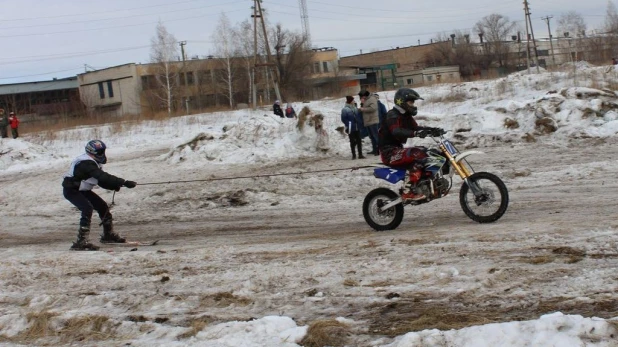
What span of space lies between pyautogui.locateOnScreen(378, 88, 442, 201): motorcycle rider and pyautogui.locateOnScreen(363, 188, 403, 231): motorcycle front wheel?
20 centimetres

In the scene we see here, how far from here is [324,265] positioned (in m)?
7.08

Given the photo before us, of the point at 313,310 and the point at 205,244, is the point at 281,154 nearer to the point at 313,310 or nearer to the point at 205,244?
the point at 205,244

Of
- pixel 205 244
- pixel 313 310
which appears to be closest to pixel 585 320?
pixel 313 310

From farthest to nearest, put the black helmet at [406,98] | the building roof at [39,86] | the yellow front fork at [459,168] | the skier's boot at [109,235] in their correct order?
the building roof at [39,86]
the skier's boot at [109,235]
the black helmet at [406,98]
the yellow front fork at [459,168]

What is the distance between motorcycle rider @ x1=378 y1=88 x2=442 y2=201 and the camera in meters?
8.98

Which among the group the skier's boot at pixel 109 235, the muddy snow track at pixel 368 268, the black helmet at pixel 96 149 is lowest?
the muddy snow track at pixel 368 268

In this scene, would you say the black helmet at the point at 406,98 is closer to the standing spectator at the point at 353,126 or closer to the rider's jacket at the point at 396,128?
the rider's jacket at the point at 396,128

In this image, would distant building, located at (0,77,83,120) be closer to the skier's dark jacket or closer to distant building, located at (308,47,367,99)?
distant building, located at (308,47,367,99)

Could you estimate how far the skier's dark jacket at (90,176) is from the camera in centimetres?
945

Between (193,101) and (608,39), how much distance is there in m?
58.4

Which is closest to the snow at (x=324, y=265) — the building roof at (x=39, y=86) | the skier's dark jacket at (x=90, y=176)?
the skier's dark jacket at (x=90, y=176)

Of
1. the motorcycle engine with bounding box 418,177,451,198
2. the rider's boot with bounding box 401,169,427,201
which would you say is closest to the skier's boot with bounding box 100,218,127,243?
the rider's boot with bounding box 401,169,427,201

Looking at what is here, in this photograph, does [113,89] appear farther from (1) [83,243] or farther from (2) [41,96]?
(1) [83,243]

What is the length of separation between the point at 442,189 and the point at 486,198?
0.59 meters
